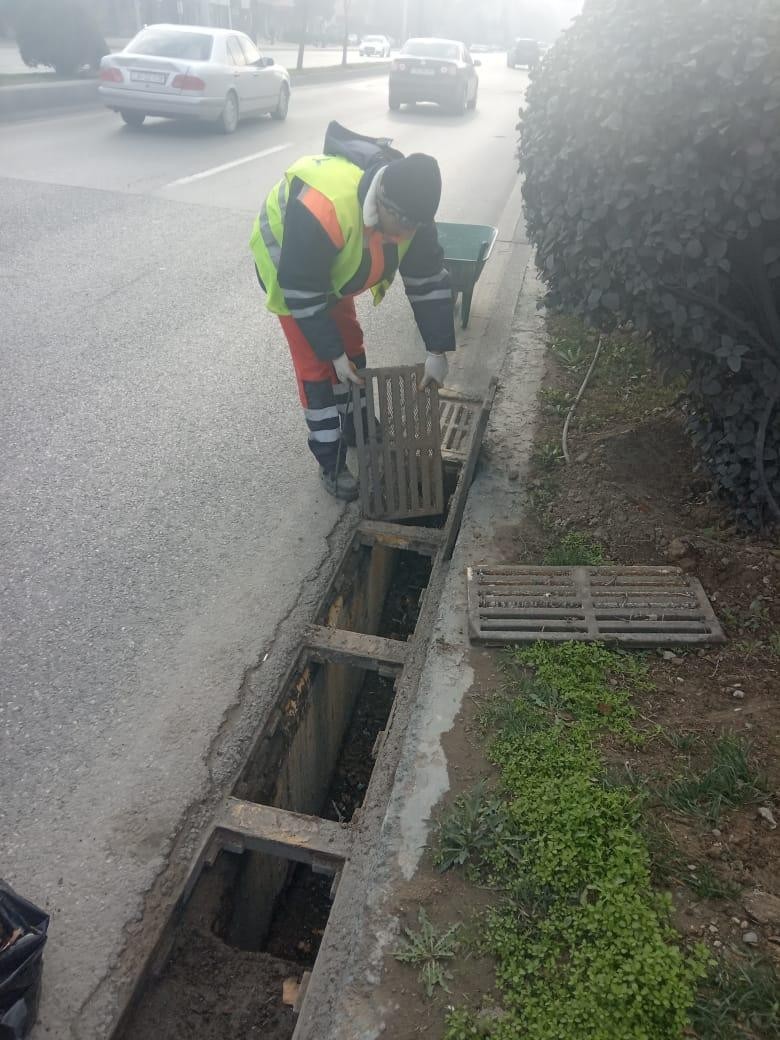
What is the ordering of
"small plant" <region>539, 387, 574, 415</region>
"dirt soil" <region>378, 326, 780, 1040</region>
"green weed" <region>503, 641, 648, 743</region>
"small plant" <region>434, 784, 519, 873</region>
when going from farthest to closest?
1. "small plant" <region>539, 387, 574, 415</region>
2. "green weed" <region>503, 641, 648, 743</region>
3. "small plant" <region>434, 784, 519, 873</region>
4. "dirt soil" <region>378, 326, 780, 1040</region>

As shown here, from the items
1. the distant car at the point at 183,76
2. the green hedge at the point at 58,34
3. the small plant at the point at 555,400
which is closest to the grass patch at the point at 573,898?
the small plant at the point at 555,400

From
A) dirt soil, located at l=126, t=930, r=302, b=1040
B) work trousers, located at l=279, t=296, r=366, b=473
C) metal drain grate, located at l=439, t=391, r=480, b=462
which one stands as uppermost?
work trousers, located at l=279, t=296, r=366, b=473

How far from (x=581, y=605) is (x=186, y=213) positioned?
7133 millimetres

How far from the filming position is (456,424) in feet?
15.5

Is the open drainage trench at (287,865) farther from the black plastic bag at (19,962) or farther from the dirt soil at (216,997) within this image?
the black plastic bag at (19,962)

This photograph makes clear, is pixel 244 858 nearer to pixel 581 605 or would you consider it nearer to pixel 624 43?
pixel 581 605

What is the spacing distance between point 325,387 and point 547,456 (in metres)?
1.23

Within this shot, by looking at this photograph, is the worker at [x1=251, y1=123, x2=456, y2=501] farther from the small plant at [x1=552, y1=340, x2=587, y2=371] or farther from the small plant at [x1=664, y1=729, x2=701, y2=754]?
the small plant at [x1=664, y1=729, x2=701, y2=754]

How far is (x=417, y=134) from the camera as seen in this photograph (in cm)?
1502

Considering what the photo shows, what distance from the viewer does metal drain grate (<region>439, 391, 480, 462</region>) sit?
4387mm

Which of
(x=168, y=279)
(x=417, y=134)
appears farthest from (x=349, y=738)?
(x=417, y=134)

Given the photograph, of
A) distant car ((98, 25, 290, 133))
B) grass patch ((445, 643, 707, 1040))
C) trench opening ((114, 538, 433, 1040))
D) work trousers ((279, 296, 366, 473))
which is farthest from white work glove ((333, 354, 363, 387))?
distant car ((98, 25, 290, 133))

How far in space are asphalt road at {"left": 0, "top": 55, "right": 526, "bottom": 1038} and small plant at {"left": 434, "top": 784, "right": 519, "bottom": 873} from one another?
2.86 feet

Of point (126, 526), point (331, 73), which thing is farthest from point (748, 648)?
point (331, 73)
